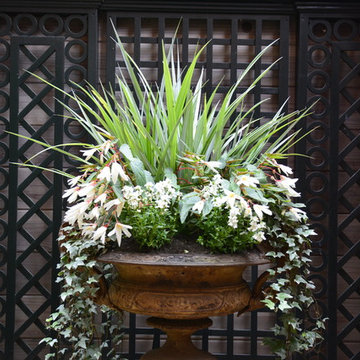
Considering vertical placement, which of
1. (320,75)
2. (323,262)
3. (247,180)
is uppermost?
(320,75)

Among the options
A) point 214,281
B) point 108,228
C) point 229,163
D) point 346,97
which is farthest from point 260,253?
point 346,97

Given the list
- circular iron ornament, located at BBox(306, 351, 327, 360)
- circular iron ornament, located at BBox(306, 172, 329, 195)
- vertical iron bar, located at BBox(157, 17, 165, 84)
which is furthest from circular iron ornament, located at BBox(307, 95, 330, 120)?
circular iron ornament, located at BBox(306, 351, 327, 360)

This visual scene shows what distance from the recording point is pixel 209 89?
2.64 metres

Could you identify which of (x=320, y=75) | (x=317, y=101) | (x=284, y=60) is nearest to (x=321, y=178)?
(x=317, y=101)

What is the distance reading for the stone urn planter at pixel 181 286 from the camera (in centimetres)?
172

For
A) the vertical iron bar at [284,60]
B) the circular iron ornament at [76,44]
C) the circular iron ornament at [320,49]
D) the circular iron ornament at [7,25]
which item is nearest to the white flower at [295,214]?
the vertical iron bar at [284,60]

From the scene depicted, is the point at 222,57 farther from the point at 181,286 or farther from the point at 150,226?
the point at 181,286

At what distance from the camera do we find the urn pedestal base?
1.86 metres

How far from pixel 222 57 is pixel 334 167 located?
0.79 meters

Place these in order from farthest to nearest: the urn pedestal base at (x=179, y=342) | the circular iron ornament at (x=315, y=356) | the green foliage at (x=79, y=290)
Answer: the circular iron ornament at (x=315, y=356) < the green foliage at (x=79, y=290) < the urn pedestal base at (x=179, y=342)

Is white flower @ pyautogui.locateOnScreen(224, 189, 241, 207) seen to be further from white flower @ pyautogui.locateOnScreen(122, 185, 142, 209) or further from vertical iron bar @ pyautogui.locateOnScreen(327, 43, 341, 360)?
vertical iron bar @ pyautogui.locateOnScreen(327, 43, 341, 360)

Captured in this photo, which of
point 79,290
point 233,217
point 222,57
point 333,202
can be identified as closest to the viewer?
point 233,217

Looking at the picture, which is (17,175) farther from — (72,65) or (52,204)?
(72,65)

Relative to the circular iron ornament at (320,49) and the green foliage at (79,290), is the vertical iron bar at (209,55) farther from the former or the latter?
the green foliage at (79,290)
